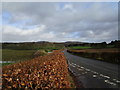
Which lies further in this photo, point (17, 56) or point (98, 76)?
point (17, 56)

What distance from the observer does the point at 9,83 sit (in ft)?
9.70

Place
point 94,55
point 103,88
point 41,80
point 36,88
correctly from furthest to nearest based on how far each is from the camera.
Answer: point 94,55 < point 103,88 < point 41,80 < point 36,88

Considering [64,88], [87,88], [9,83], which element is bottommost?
[87,88]

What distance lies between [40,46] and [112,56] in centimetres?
3780

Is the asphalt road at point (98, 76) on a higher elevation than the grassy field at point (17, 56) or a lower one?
higher

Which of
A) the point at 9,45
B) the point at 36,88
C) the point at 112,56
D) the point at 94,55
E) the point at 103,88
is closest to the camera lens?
the point at 36,88

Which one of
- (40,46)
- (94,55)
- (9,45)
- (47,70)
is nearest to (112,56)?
(94,55)

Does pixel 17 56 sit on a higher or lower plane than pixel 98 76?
lower

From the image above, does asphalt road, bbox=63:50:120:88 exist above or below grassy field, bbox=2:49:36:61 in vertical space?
above

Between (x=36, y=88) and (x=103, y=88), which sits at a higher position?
(x=36, y=88)

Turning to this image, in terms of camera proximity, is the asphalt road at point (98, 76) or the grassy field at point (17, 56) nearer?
the asphalt road at point (98, 76)

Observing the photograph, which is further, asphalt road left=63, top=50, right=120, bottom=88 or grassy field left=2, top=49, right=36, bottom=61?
grassy field left=2, top=49, right=36, bottom=61

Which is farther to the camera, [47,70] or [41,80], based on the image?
[47,70]

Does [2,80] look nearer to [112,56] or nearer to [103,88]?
[103,88]
